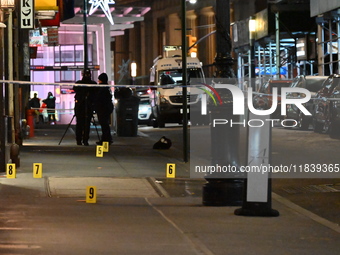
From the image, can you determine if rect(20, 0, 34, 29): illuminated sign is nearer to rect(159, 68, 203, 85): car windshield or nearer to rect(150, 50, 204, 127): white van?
rect(150, 50, 204, 127): white van

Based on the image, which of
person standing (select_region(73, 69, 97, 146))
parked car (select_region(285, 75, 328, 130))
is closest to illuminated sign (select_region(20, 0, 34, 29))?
person standing (select_region(73, 69, 97, 146))

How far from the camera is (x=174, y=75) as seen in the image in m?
37.9

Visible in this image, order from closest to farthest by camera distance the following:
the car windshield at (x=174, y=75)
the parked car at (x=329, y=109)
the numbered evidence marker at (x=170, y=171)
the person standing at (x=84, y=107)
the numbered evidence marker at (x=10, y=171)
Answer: the numbered evidence marker at (x=10, y=171) < the numbered evidence marker at (x=170, y=171) < the person standing at (x=84, y=107) < the parked car at (x=329, y=109) < the car windshield at (x=174, y=75)

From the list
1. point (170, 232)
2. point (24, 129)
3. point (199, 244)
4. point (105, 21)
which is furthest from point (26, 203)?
point (105, 21)

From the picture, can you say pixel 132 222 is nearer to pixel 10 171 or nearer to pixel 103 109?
pixel 10 171

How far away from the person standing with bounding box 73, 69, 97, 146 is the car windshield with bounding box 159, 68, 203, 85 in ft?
51.0

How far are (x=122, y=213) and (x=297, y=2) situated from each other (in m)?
34.6

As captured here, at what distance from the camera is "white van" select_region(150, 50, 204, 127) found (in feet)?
116

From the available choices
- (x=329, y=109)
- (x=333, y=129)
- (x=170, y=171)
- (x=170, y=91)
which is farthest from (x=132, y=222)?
(x=170, y=91)

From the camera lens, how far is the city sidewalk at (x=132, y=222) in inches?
306

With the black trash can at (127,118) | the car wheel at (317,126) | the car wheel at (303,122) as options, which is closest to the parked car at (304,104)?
the car wheel at (303,122)

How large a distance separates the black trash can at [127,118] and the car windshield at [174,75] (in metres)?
10.3

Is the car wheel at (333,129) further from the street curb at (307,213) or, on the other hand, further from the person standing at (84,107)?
the street curb at (307,213)

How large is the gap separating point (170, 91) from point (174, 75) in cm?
172
